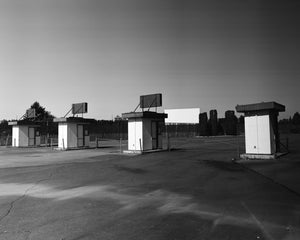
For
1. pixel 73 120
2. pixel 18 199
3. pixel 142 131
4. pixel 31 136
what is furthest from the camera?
pixel 31 136

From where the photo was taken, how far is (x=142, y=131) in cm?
2288

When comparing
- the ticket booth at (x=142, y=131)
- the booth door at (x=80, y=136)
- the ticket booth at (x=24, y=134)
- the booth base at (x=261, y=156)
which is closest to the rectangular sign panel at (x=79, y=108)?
the booth door at (x=80, y=136)

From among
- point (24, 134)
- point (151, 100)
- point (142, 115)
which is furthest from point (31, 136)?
point (142, 115)

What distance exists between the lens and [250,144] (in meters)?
17.0

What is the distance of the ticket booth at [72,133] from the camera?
28.9 metres

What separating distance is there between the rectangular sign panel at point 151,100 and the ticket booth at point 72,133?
295 inches

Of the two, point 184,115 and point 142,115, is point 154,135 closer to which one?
point 142,115

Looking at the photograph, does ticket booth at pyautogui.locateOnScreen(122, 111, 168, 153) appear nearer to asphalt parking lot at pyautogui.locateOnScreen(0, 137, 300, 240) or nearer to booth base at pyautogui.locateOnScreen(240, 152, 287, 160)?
booth base at pyautogui.locateOnScreen(240, 152, 287, 160)

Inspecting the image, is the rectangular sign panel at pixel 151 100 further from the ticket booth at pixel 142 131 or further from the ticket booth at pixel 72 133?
the ticket booth at pixel 72 133

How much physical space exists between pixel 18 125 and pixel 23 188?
29372 millimetres

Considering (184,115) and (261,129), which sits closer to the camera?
(261,129)

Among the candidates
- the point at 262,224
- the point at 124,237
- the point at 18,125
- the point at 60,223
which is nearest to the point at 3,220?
the point at 60,223

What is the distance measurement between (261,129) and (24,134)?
3029cm

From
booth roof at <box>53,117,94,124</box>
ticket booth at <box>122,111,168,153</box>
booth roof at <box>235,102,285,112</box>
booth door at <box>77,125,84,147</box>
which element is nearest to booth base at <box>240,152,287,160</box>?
booth roof at <box>235,102,285,112</box>
